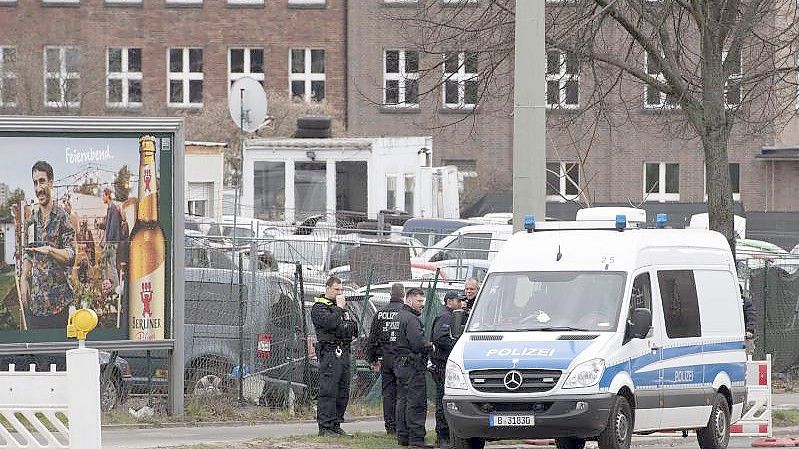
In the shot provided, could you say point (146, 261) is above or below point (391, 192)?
below

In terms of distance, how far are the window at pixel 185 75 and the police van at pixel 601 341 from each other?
140 feet

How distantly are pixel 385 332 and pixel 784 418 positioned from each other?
643cm

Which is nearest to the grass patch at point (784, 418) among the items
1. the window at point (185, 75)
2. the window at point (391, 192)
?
the window at point (391, 192)

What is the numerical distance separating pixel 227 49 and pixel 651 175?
1582 centimetres

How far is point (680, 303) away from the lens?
16.6 meters

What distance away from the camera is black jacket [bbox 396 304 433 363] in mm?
16938

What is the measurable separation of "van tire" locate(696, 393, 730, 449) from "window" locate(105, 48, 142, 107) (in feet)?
141

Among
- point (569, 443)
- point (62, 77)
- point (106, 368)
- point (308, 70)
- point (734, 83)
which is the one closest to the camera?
point (569, 443)

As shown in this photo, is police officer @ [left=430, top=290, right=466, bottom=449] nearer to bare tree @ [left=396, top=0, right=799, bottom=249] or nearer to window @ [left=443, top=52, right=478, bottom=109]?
bare tree @ [left=396, top=0, right=799, bottom=249]

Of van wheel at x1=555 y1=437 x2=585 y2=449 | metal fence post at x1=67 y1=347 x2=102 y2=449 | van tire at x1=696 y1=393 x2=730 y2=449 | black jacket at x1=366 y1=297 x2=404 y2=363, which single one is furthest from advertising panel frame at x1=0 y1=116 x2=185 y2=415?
metal fence post at x1=67 y1=347 x2=102 y2=449

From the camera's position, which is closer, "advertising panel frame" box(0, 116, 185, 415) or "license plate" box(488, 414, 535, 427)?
"license plate" box(488, 414, 535, 427)

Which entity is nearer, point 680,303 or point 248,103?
point 680,303

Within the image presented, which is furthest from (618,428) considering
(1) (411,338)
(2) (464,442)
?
(1) (411,338)

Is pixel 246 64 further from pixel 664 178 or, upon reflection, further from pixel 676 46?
pixel 676 46
